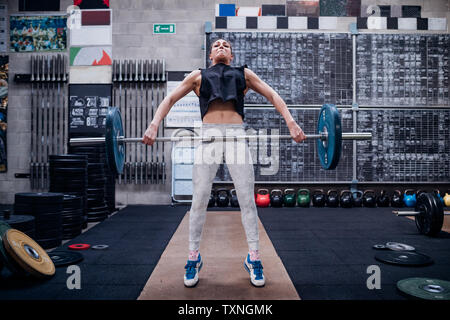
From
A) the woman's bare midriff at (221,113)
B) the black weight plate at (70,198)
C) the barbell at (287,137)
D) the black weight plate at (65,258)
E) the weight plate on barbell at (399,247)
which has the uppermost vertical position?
the woman's bare midriff at (221,113)

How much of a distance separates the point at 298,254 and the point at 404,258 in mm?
713

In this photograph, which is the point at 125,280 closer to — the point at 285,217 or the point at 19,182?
the point at 285,217

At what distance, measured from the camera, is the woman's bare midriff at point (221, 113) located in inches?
75.4

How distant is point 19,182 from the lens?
16.7 feet

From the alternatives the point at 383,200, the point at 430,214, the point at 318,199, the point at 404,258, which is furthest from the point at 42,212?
the point at 383,200

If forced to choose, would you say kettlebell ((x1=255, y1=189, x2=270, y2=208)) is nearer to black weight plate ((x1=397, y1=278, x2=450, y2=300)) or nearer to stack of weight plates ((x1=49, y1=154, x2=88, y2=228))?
stack of weight plates ((x1=49, y1=154, x2=88, y2=228))

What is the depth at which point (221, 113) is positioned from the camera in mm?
1917

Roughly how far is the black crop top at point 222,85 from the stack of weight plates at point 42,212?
164 cm

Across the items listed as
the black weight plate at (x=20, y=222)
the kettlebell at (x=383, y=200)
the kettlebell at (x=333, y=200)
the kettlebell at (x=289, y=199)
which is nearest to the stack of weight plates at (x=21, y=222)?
the black weight plate at (x=20, y=222)

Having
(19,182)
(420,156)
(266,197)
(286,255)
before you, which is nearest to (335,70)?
(420,156)

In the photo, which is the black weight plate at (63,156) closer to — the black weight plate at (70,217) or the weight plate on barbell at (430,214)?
the black weight plate at (70,217)

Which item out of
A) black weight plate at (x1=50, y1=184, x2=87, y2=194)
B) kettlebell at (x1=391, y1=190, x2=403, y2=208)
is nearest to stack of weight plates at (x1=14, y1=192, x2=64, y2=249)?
Result: black weight plate at (x1=50, y1=184, x2=87, y2=194)

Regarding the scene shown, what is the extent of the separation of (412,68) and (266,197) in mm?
2846

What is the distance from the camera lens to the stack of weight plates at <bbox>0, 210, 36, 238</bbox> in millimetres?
2281
